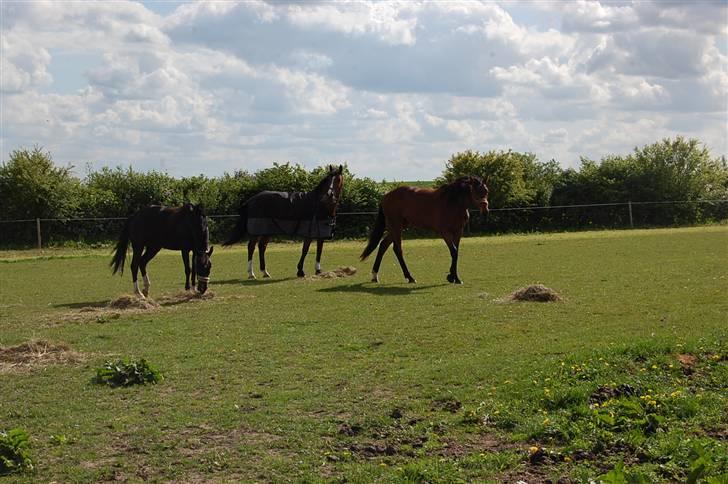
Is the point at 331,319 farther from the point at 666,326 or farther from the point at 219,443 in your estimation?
the point at 219,443

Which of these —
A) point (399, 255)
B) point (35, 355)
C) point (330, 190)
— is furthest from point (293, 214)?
point (35, 355)

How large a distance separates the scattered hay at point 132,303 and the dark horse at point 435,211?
5.38 metres

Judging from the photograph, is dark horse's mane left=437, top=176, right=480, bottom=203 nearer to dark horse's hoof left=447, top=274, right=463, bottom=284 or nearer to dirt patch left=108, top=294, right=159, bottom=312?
dark horse's hoof left=447, top=274, right=463, bottom=284

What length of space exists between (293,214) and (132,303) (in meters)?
5.95

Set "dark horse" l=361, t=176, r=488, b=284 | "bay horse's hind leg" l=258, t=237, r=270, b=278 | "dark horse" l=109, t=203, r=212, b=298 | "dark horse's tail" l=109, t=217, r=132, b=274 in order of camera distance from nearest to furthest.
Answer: "dark horse" l=109, t=203, r=212, b=298 → "dark horse's tail" l=109, t=217, r=132, b=274 → "dark horse" l=361, t=176, r=488, b=284 → "bay horse's hind leg" l=258, t=237, r=270, b=278

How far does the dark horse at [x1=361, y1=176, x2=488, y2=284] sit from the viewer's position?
1694 centimetres

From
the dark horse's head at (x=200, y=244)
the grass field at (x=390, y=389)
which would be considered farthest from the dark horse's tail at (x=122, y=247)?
the dark horse's head at (x=200, y=244)

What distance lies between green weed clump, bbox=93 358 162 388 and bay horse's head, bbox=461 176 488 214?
9.43 m

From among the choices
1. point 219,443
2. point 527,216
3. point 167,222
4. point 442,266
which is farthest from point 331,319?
point 527,216

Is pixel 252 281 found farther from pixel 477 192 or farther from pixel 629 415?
pixel 629 415

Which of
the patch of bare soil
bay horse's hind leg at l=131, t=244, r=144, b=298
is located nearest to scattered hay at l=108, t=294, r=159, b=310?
bay horse's hind leg at l=131, t=244, r=144, b=298

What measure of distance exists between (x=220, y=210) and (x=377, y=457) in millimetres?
32120

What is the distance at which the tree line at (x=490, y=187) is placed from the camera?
35.1m

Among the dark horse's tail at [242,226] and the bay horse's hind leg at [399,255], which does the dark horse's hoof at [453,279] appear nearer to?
the bay horse's hind leg at [399,255]
